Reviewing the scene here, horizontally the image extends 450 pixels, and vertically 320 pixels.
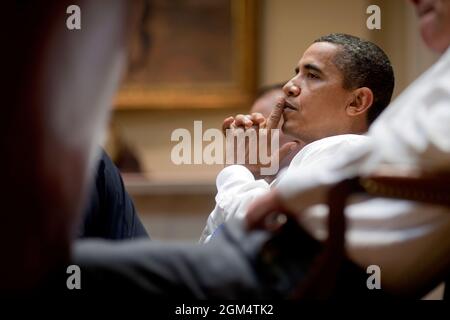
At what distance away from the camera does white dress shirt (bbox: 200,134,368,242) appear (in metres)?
1.20

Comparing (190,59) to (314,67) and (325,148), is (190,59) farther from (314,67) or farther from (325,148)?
(325,148)

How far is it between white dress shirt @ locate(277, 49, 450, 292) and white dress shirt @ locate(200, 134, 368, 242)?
0.84ft

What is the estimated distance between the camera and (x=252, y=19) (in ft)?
11.4

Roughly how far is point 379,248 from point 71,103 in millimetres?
424

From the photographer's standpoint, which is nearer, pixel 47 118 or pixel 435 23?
pixel 47 118

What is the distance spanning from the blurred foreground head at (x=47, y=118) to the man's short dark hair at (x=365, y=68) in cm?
81

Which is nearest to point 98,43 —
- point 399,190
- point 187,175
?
point 399,190

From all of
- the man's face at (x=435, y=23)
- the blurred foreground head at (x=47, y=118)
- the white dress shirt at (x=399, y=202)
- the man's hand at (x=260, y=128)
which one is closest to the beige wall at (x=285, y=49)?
the man's hand at (x=260, y=128)

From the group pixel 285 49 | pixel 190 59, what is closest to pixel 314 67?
pixel 285 49

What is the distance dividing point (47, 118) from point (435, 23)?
1.81ft

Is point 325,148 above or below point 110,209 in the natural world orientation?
above

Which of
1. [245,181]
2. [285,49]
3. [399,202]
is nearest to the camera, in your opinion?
[399,202]

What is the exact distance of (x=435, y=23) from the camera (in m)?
0.98

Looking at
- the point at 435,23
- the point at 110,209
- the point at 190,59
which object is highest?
the point at 190,59
